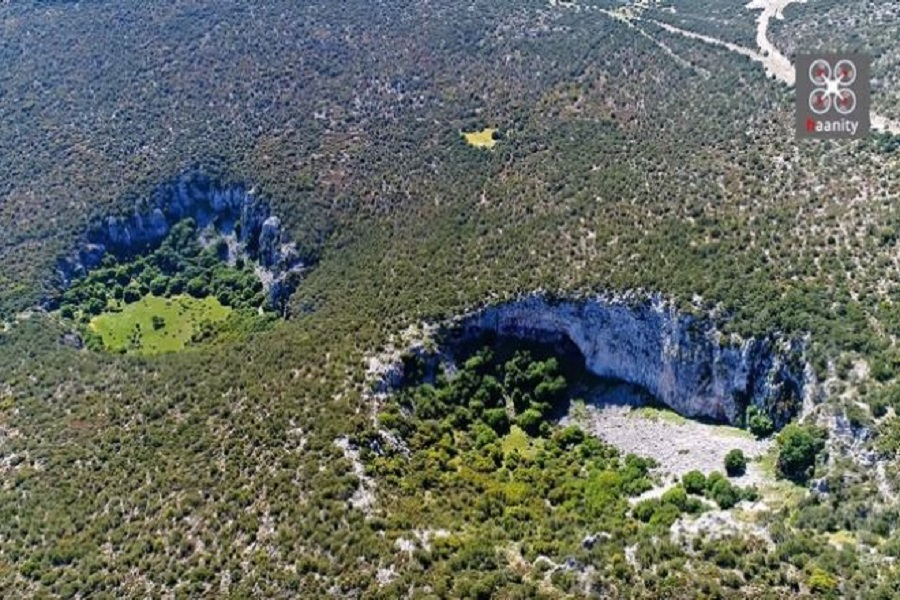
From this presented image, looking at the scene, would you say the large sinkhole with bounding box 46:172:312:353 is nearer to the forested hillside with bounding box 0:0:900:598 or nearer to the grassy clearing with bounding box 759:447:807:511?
the forested hillside with bounding box 0:0:900:598

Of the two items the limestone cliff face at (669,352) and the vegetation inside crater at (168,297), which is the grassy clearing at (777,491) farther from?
the vegetation inside crater at (168,297)

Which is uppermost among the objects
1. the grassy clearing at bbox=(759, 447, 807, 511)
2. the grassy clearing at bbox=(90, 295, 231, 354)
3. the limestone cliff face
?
the limestone cliff face

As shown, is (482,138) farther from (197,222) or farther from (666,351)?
(666,351)

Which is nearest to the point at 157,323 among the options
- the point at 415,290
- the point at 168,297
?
the point at 168,297

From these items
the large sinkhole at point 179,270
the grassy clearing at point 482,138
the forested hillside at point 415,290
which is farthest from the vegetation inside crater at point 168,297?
the grassy clearing at point 482,138

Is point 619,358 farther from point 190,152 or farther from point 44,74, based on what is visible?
point 44,74

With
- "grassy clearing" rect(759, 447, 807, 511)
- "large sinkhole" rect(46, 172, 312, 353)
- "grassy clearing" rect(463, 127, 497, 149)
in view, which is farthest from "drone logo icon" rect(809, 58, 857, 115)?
"large sinkhole" rect(46, 172, 312, 353)
